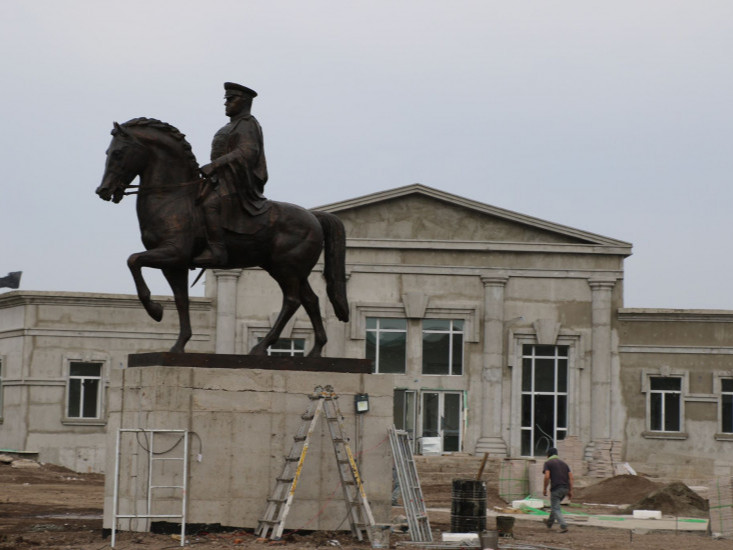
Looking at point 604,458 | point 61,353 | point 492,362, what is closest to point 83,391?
point 61,353

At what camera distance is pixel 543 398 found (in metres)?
44.5

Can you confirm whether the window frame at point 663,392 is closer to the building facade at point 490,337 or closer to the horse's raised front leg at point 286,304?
the building facade at point 490,337

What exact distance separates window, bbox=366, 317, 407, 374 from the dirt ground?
11619 millimetres

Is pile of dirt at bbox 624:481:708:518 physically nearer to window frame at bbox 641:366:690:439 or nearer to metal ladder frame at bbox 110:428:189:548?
window frame at bbox 641:366:690:439

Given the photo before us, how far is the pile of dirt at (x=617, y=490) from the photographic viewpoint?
36525mm

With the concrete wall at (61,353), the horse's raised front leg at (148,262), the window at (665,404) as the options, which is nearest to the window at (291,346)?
the concrete wall at (61,353)

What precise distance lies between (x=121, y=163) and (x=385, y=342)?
28.6 meters

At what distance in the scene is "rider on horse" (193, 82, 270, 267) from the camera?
1689 cm

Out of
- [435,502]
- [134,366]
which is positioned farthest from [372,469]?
[435,502]

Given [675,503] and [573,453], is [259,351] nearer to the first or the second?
[675,503]

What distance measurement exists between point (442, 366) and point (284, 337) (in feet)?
18.4

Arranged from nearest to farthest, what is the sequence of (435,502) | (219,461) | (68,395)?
(219,461) → (435,502) → (68,395)

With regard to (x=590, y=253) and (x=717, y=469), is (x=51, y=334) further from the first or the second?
(x=717, y=469)

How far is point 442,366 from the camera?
44.6 m
